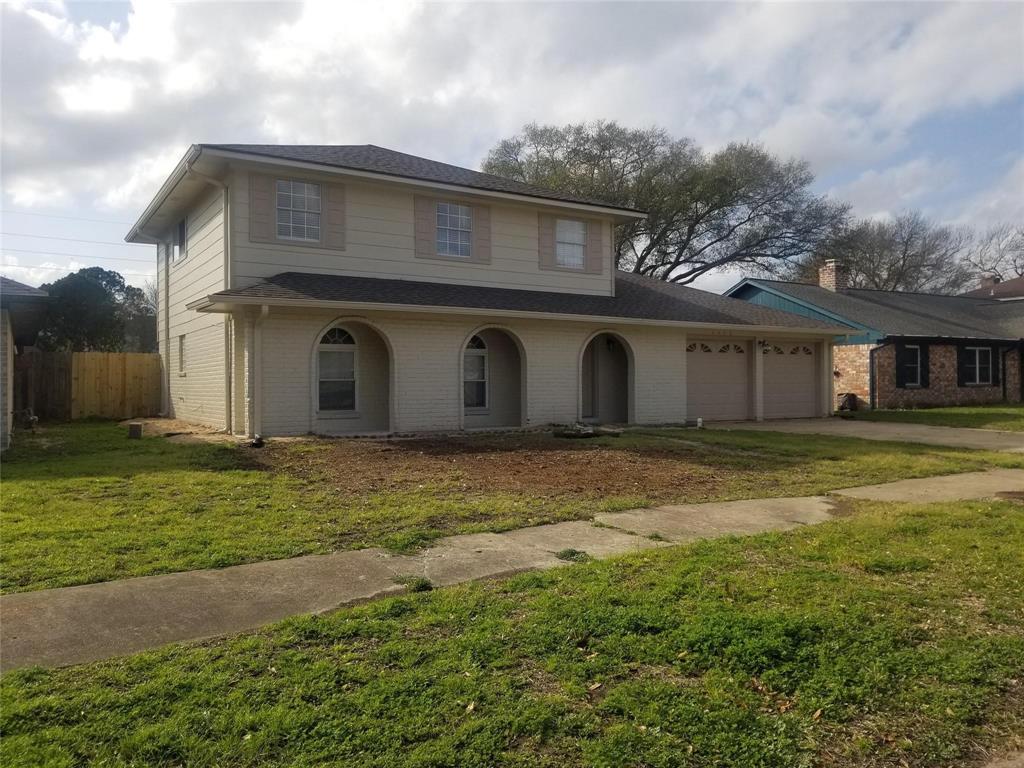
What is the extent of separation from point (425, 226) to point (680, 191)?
23.0 meters

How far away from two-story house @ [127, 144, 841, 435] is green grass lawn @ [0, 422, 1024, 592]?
197 cm

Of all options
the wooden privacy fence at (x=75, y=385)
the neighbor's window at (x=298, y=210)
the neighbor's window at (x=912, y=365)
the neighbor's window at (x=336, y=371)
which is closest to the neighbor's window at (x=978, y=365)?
the neighbor's window at (x=912, y=365)

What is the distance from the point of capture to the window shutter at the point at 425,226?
52.5 feet

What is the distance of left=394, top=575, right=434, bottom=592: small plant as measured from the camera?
193 inches

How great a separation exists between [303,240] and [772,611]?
12569mm

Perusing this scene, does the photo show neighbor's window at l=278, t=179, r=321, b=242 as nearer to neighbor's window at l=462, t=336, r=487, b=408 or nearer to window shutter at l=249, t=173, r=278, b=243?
window shutter at l=249, t=173, r=278, b=243

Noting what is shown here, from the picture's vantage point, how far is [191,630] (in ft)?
13.6

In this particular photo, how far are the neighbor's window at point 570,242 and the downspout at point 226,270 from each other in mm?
7659

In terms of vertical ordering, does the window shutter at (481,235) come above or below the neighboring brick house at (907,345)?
above

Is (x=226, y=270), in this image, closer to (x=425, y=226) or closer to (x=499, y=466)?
(x=425, y=226)

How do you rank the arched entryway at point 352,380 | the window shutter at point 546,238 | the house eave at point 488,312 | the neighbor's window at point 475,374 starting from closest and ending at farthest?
1. the house eave at point 488,312
2. the arched entryway at point 352,380
3. the neighbor's window at point 475,374
4. the window shutter at point 546,238

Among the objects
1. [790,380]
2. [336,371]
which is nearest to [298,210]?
[336,371]

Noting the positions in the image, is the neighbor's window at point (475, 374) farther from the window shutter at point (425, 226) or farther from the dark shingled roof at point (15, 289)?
the dark shingled roof at point (15, 289)

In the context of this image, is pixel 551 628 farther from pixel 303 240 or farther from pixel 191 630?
pixel 303 240
